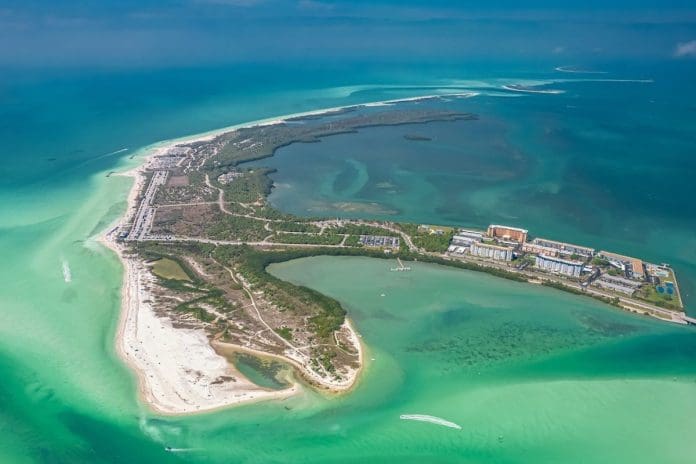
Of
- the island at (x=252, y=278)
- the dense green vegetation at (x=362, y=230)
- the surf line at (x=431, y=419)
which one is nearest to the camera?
the surf line at (x=431, y=419)

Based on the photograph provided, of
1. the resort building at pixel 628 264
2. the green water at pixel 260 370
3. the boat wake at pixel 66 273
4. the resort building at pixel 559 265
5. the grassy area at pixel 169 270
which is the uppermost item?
the boat wake at pixel 66 273

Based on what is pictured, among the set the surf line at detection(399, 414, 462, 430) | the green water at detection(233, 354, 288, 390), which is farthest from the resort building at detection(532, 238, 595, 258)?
the green water at detection(233, 354, 288, 390)

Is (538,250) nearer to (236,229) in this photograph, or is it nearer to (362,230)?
(362,230)

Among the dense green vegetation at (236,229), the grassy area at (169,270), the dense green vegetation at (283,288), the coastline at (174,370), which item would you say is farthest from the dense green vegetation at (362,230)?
the coastline at (174,370)

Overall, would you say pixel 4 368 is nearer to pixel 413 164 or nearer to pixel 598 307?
pixel 598 307

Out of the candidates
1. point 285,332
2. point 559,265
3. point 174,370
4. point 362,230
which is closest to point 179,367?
point 174,370

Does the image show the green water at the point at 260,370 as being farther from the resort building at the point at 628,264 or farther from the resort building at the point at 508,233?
the resort building at the point at 628,264
